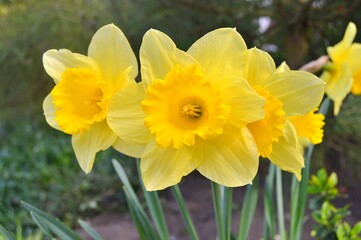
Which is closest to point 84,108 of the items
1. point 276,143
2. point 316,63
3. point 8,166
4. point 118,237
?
point 276,143

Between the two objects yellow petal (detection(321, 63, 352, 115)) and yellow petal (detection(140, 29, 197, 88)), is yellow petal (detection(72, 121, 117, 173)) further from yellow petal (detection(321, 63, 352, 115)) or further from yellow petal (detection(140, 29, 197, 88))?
yellow petal (detection(321, 63, 352, 115))

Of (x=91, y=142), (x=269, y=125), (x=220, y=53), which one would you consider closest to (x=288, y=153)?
(x=269, y=125)

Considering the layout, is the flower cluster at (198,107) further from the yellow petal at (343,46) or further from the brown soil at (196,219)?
the brown soil at (196,219)

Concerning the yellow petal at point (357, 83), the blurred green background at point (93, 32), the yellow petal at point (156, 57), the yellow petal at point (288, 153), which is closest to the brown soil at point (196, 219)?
the blurred green background at point (93, 32)

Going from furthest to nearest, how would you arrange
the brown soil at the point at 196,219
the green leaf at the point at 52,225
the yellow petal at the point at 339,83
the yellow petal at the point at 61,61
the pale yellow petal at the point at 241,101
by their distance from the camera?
the brown soil at the point at 196,219 < the yellow petal at the point at 339,83 < the green leaf at the point at 52,225 < the yellow petal at the point at 61,61 < the pale yellow petal at the point at 241,101

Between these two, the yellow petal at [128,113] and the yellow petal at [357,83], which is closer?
the yellow petal at [128,113]

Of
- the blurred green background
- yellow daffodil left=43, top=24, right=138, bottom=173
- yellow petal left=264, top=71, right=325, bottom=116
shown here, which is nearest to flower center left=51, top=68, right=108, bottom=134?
yellow daffodil left=43, top=24, right=138, bottom=173

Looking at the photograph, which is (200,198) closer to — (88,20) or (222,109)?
(88,20)
